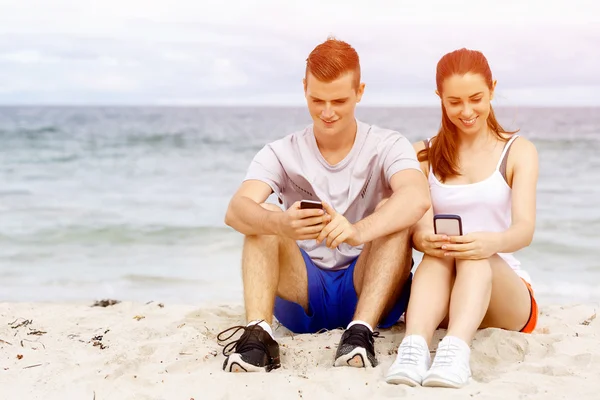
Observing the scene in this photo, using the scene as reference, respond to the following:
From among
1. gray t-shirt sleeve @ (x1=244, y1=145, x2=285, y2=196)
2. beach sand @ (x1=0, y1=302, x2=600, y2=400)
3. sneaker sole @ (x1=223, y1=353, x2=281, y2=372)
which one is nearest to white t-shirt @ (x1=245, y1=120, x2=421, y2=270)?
gray t-shirt sleeve @ (x1=244, y1=145, x2=285, y2=196)

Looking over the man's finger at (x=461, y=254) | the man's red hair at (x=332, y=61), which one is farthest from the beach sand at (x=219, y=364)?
the man's red hair at (x=332, y=61)

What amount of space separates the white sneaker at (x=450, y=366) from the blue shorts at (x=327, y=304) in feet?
2.12

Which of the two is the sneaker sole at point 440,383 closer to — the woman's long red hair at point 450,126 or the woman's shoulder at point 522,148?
the woman's long red hair at point 450,126

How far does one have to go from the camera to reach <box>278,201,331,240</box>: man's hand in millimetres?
3316

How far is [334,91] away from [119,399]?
5.68 feet

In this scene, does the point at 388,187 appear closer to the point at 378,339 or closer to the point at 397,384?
the point at 378,339

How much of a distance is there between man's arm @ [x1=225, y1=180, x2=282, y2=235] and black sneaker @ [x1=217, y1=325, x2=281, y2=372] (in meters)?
0.47

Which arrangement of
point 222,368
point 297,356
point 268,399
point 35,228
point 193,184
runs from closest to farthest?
point 268,399 → point 222,368 → point 297,356 → point 35,228 → point 193,184

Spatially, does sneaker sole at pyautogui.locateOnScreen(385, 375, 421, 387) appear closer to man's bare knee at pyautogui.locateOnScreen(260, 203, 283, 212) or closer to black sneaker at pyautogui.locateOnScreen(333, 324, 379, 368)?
black sneaker at pyautogui.locateOnScreen(333, 324, 379, 368)

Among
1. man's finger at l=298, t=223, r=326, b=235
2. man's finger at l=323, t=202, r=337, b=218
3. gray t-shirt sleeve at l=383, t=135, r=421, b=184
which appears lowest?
man's finger at l=298, t=223, r=326, b=235

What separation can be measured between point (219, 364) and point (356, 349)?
2.11 ft

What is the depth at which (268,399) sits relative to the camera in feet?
9.75

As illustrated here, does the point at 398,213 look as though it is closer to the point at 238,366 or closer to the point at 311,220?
the point at 311,220

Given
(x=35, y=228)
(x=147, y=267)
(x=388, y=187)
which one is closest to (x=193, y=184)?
(x=35, y=228)
